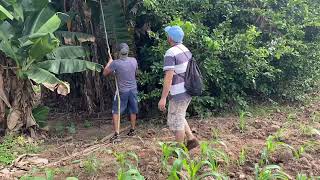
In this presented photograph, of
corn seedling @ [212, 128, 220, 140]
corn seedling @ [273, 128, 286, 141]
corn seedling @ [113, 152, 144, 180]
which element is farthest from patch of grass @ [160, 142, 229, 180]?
corn seedling @ [273, 128, 286, 141]

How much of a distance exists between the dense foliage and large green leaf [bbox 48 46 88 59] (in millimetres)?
1228

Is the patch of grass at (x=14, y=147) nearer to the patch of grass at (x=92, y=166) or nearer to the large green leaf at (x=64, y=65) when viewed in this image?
the large green leaf at (x=64, y=65)

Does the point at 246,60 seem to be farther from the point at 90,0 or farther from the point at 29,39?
the point at 29,39

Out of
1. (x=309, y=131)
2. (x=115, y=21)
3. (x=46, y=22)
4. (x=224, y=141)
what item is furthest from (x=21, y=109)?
(x=309, y=131)

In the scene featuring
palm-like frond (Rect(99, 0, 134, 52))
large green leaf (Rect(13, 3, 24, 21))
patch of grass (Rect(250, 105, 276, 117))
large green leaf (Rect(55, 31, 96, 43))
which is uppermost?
large green leaf (Rect(13, 3, 24, 21))

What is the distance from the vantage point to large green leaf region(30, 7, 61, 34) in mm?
7301

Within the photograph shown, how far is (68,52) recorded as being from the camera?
8.12 metres

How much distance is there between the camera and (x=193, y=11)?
8.88 metres

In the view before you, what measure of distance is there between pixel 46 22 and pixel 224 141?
11.8ft

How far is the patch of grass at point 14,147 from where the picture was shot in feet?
22.0

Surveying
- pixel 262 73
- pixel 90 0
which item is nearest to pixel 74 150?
pixel 90 0

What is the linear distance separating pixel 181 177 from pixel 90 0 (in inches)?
204

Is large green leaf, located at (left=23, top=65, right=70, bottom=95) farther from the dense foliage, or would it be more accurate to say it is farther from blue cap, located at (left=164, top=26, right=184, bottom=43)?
blue cap, located at (left=164, top=26, right=184, bottom=43)

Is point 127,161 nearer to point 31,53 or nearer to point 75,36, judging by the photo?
point 31,53
